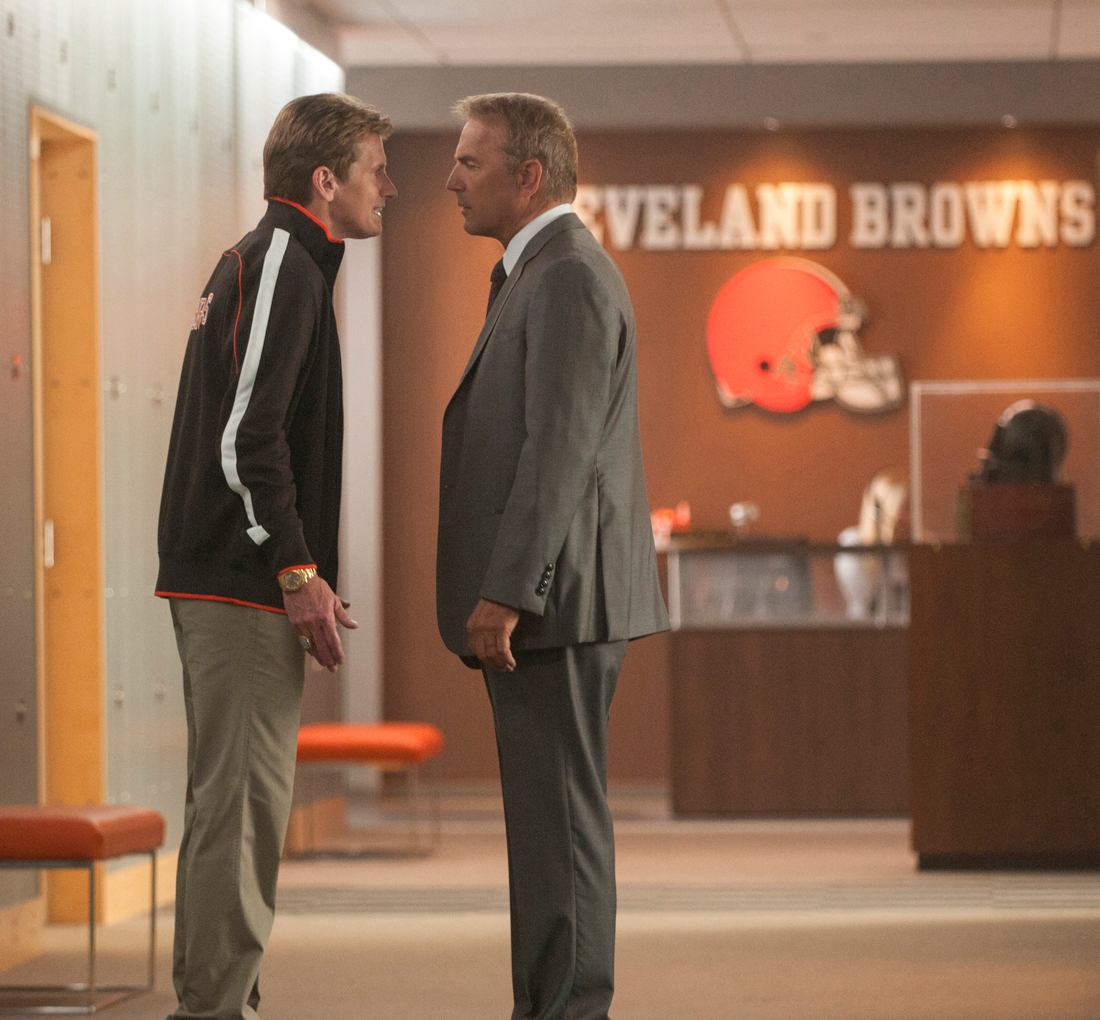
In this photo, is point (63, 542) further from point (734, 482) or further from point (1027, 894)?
point (734, 482)

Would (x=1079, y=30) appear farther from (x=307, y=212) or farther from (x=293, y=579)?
(x=293, y=579)

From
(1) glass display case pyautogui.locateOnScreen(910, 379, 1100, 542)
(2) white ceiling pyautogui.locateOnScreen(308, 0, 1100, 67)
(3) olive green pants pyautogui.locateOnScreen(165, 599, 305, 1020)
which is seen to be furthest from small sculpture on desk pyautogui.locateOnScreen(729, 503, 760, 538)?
(3) olive green pants pyautogui.locateOnScreen(165, 599, 305, 1020)

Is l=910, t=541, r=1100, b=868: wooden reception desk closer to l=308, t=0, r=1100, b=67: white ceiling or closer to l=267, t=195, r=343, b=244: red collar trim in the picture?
l=308, t=0, r=1100, b=67: white ceiling

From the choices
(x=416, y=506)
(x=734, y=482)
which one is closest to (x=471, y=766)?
(x=416, y=506)

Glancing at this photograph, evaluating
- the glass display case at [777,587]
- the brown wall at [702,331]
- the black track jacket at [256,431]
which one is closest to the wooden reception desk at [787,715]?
the glass display case at [777,587]

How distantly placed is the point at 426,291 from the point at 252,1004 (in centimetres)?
577

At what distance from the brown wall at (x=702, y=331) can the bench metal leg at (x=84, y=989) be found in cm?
442

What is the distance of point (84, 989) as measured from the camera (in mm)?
3680

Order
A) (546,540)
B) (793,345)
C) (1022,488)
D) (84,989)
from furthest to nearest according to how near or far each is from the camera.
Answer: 1. (793,345)
2. (1022,488)
3. (84,989)
4. (546,540)

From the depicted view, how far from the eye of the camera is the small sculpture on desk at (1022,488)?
5539mm

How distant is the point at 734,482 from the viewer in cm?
802

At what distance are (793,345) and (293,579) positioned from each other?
5778 mm

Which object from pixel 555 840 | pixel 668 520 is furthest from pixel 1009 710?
pixel 555 840

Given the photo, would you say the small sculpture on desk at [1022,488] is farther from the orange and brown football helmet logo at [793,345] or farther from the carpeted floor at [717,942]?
the orange and brown football helmet logo at [793,345]
